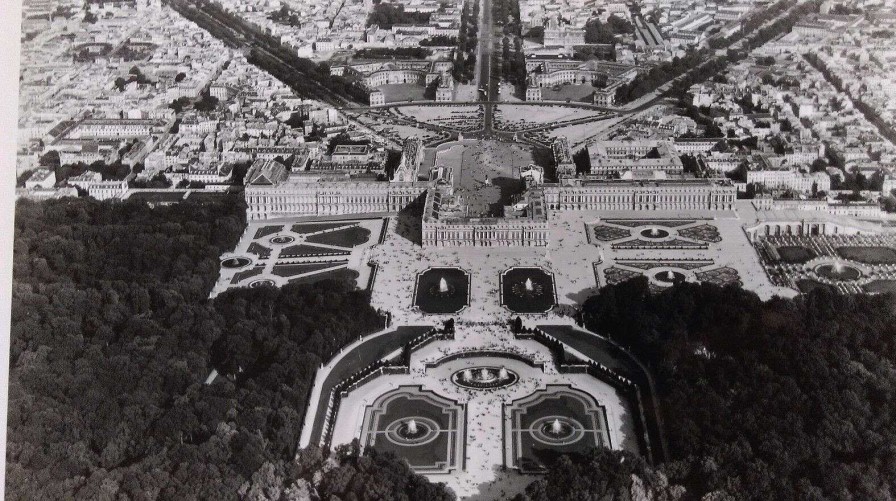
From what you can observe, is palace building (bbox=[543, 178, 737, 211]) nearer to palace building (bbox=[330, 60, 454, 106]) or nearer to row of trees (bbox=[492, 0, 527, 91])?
row of trees (bbox=[492, 0, 527, 91])

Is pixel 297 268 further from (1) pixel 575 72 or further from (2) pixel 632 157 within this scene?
(1) pixel 575 72

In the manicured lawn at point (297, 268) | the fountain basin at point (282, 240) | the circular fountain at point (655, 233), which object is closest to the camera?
the manicured lawn at point (297, 268)

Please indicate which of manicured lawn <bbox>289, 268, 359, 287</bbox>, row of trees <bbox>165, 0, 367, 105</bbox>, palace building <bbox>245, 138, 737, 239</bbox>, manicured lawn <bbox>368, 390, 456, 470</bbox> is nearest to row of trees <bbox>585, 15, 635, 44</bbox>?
row of trees <bbox>165, 0, 367, 105</bbox>

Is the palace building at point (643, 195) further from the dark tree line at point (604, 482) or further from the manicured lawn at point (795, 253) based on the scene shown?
the dark tree line at point (604, 482)

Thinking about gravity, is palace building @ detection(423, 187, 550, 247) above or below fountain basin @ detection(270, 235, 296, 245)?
above

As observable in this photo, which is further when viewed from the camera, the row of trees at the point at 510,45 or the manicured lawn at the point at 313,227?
the row of trees at the point at 510,45

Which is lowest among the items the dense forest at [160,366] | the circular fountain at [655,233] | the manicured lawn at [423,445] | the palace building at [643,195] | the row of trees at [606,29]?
the manicured lawn at [423,445]

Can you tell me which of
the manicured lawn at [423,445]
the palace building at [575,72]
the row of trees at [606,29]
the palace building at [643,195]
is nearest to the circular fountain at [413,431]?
the manicured lawn at [423,445]
